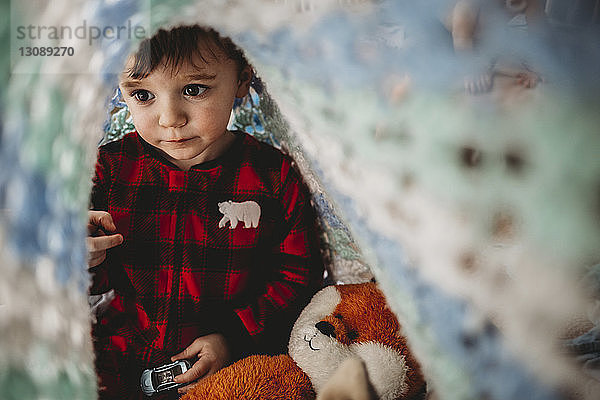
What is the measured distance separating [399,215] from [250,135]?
19.2 inches

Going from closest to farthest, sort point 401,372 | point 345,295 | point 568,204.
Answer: point 568,204, point 401,372, point 345,295

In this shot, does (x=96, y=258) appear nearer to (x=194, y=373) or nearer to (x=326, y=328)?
(x=194, y=373)

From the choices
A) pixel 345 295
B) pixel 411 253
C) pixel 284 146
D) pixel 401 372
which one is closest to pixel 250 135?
pixel 284 146

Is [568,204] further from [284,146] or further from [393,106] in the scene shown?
[284,146]

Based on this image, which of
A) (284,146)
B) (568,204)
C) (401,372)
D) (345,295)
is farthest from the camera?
(284,146)

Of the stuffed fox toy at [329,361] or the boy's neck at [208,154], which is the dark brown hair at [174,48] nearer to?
the boy's neck at [208,154]

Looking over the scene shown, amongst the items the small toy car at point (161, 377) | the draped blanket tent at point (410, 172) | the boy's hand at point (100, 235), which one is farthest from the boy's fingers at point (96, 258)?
the draped blanket tent at point (410, 172)

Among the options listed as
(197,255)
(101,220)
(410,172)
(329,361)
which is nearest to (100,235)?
(101,220)

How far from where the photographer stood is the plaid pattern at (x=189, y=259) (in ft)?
2.37

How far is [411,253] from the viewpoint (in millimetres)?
338

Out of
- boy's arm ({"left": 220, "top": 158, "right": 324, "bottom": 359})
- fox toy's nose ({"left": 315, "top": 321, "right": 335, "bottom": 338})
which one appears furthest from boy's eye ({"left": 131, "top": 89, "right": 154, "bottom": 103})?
fox toy's nose ({"left": 315, "top": 321, "right": 335, "bottom": 338})

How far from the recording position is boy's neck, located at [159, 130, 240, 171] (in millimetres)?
744

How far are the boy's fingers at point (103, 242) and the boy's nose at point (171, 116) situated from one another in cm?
16

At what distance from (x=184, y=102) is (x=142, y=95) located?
1.9 inches
